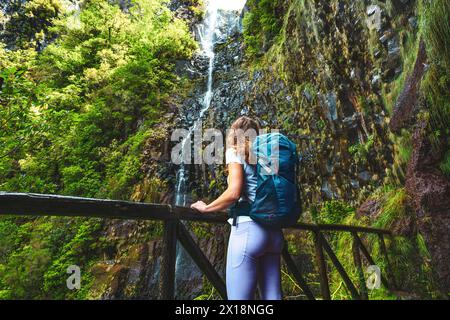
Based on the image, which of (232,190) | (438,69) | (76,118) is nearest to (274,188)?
(232,190)

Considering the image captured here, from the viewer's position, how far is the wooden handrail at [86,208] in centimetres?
125

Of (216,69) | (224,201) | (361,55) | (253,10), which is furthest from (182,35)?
(224,201)

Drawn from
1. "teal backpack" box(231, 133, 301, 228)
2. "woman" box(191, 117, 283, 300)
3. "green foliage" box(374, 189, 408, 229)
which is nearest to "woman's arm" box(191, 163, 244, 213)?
"woman" box(191, 117, 283, 300)

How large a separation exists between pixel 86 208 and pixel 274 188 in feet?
3.21

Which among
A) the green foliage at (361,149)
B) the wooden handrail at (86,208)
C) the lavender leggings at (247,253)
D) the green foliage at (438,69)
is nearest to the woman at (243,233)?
the lavender leggings at (247,253)

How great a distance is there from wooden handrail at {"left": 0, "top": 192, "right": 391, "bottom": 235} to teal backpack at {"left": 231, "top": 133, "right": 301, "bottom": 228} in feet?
1.29

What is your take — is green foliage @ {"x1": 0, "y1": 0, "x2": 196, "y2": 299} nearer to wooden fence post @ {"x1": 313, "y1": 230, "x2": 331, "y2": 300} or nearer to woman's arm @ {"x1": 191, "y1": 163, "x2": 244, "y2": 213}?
woman's arm @ {"x1": 191, "y1": 163, "x2": 244, "y2": 213}

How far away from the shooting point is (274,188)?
183 centimetres

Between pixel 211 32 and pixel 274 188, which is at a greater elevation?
pixel 211 32

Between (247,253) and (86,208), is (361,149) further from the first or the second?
(86,208)

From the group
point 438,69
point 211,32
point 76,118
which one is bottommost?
point 438,69

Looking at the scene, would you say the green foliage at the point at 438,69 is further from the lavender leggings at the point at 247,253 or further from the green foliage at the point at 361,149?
the lavender leggings at the point at 247,253

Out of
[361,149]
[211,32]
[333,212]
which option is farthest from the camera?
[211,32]

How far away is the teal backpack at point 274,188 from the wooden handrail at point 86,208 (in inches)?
15.4
